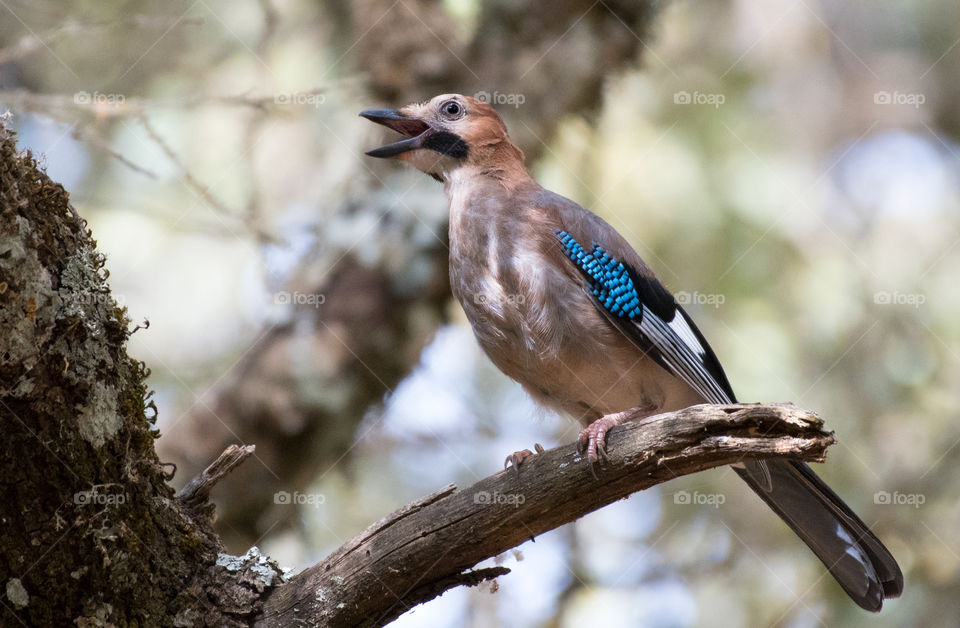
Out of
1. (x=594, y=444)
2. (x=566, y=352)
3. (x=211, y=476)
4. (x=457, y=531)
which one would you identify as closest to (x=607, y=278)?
(x=566, y=352)

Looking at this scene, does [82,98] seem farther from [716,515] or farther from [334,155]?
[716,515]

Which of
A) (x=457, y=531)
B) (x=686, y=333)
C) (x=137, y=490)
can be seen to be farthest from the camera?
(x=686, y=333)

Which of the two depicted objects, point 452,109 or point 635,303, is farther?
point 452,109

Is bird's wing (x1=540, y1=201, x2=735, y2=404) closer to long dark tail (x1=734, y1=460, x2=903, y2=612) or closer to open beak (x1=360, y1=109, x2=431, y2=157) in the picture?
long dark tail (x1=734, y1=460, x2=903, y2=612)

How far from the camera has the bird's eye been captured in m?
5.54

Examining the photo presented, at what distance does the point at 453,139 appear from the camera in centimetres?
552

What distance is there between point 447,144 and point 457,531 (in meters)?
2.97

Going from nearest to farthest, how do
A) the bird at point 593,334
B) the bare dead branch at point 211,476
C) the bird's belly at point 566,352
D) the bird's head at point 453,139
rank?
the bare dead branch at point 211,476
the bird at point 593,334
the bird's belly at point 566,352
the bird's head at point 453,139

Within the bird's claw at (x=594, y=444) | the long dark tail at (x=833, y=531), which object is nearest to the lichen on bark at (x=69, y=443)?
the bird's claw at (x=594, y=444)

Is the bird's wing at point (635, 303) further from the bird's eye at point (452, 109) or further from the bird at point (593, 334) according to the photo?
the bird's eye at point (452, 109)

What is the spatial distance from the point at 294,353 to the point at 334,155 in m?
2.11

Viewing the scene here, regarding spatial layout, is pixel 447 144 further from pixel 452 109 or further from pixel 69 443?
pixel 69 443

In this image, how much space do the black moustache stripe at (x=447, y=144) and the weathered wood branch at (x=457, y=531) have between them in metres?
2.70

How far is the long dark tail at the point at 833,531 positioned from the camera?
4.16 metres
